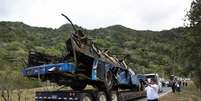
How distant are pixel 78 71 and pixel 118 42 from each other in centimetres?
10496

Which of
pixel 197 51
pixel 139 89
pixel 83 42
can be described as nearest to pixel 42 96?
A: pixel 83 42

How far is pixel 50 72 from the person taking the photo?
18453mm

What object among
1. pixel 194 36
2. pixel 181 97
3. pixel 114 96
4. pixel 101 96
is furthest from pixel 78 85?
pixel 194 36

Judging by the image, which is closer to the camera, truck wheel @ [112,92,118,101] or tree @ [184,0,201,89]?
truck wheel @ [112,92,118,101]

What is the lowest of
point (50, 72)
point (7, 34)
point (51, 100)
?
point (51, 100)

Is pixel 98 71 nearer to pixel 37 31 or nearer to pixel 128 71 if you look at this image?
pixel 128 71

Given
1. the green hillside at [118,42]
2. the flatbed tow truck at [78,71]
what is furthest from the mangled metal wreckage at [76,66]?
the green hillside at [118,42]

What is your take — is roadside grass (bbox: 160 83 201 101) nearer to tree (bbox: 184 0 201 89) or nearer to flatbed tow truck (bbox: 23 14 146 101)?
flatbed tow truck (bbox: 23 14 146 101)

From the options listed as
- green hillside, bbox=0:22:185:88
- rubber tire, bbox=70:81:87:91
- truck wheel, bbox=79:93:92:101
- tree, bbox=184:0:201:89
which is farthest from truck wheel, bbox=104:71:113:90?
green hillside, bbox=0:22:185:88

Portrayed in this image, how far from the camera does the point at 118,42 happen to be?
123562mm

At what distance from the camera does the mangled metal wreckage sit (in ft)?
59.9

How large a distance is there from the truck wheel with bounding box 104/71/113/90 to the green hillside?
112 feet

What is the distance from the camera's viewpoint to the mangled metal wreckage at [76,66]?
18266 mm

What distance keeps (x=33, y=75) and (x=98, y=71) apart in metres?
2.78
